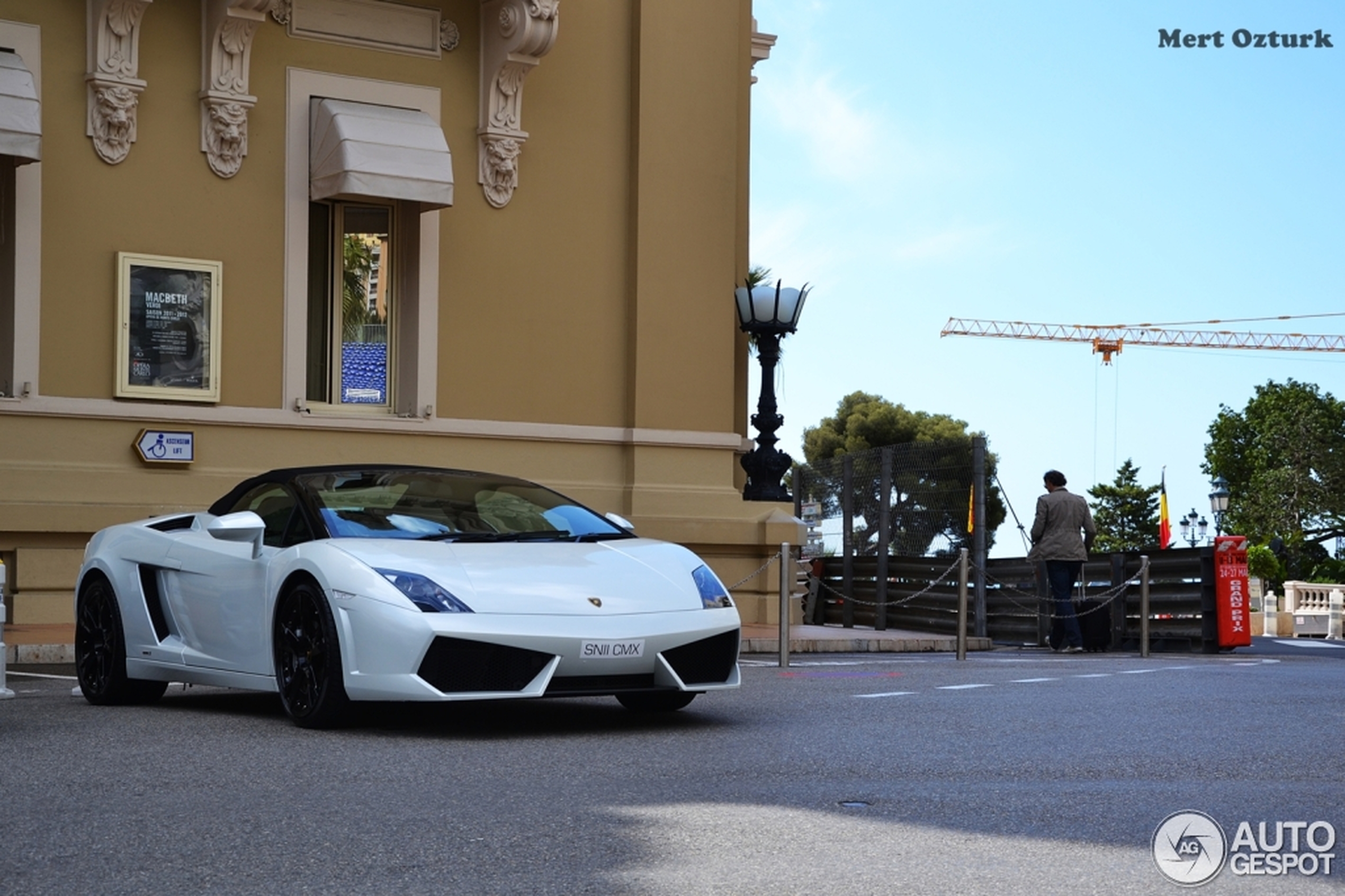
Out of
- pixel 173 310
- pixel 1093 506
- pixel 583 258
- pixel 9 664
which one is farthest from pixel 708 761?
pixel 1093 506

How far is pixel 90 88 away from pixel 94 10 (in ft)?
2.15

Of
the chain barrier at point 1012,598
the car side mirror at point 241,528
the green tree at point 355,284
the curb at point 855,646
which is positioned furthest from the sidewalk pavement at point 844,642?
the car side mirror at point 241,528

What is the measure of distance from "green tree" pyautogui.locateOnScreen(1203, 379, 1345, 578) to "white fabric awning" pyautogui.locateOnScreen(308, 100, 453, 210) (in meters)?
64.1

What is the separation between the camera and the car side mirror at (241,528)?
25.8 ft

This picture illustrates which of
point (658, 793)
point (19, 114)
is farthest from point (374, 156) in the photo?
point (658, 793)

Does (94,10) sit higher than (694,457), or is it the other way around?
(94,10)

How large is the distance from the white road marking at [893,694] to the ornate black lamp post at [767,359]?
24.6 ft

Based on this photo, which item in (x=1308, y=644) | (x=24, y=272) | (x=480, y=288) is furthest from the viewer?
(x=1308, y=644)

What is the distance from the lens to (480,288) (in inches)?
645

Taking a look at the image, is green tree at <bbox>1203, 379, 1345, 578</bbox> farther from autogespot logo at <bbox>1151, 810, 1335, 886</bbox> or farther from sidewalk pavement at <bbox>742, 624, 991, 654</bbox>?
autogespot logo at <bbox>1151, 810, 1335, 886</bbox>

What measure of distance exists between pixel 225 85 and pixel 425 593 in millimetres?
9169

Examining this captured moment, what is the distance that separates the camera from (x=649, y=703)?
8.35m

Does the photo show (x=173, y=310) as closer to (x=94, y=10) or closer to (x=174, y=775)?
(x=94, y=10)

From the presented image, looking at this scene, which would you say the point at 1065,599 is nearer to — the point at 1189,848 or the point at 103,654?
the point at 103,654
